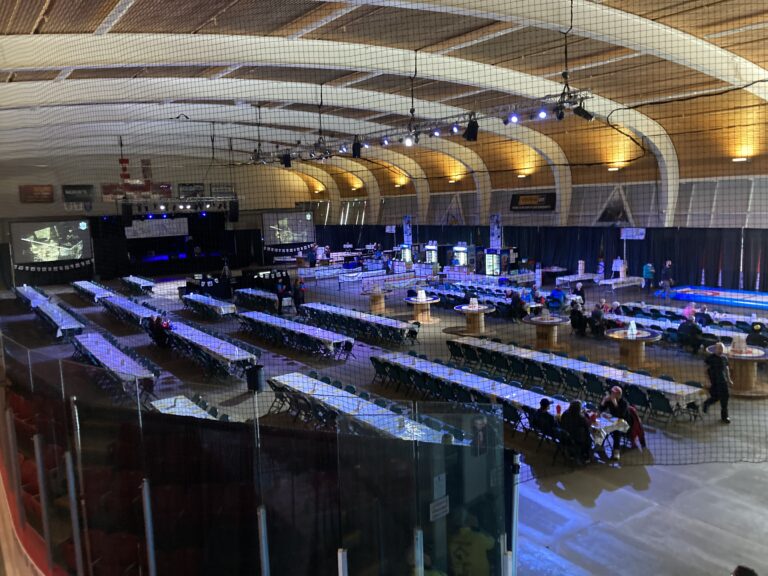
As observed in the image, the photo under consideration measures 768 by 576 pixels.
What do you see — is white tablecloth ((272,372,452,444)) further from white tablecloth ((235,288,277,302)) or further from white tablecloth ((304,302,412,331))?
white tablecloth ((235,288,277,302))

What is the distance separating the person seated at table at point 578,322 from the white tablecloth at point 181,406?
9.63 meters

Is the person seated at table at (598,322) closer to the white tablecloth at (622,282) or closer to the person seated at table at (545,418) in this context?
the white tablecloth at (622,282)

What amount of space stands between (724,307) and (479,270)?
30.5 feet

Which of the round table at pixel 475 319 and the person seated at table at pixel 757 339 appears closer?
the person seated at table at pixel 757 339

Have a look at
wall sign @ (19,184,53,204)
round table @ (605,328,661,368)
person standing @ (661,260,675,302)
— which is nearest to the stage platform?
person standing @ (661,260,675,302)

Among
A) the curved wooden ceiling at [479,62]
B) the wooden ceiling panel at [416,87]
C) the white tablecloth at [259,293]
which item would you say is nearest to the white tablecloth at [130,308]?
the white tablecloth at [259,293]

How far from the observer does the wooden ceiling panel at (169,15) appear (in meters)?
7.96

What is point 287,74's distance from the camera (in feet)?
42.8

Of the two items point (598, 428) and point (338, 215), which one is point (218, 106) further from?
point (338, 215)

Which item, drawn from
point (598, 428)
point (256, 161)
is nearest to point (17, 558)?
point (598, 428)

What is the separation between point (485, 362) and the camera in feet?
35.1

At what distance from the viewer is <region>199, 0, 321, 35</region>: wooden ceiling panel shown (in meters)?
8.40

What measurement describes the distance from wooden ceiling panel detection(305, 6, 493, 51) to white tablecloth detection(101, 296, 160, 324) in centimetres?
784

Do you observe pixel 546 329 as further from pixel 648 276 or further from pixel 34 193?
pixel 34 193
